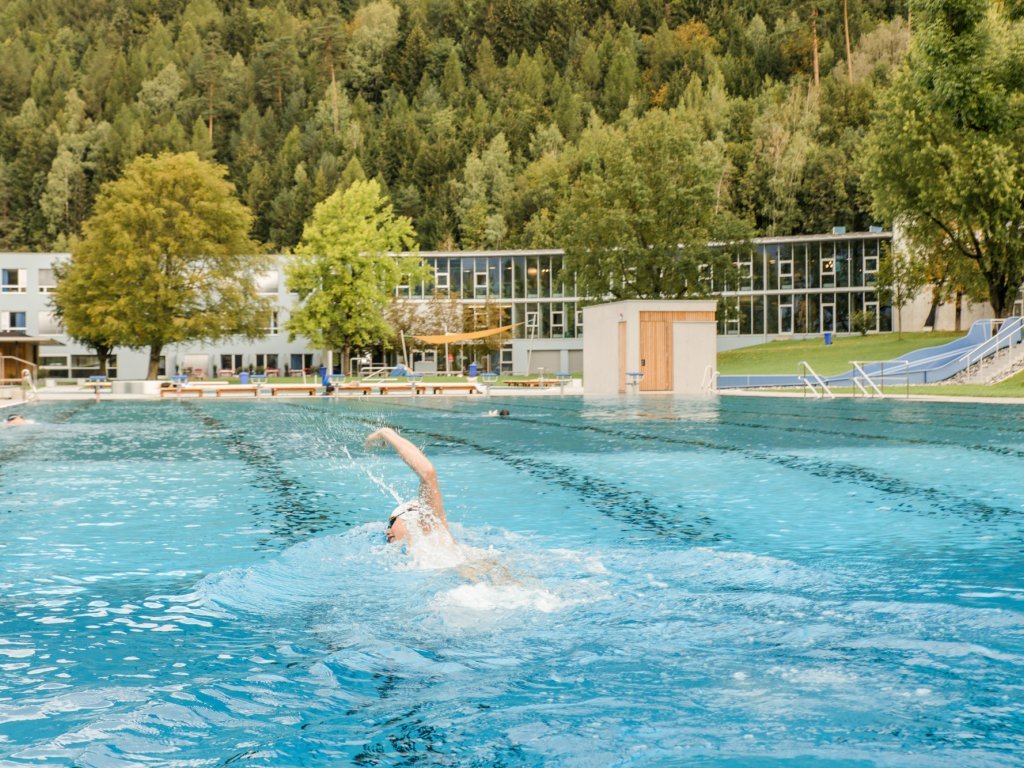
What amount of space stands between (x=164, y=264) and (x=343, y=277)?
897 centimetres

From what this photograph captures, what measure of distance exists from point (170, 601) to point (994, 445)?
40.0 feet

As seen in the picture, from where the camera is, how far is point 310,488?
1136cm

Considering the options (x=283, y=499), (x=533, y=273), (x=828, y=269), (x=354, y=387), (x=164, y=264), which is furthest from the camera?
(x=533, y=273)

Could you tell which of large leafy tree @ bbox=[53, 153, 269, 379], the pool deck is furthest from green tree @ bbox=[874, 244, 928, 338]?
large leafy tree @ bbox=[53, 153, 269, 379]

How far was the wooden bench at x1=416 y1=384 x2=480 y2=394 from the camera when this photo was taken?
116ft

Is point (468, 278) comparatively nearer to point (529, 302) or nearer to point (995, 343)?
point (529, 302)

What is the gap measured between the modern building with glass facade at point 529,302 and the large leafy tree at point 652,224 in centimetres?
536

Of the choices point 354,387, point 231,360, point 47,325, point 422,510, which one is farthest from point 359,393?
point 47,325

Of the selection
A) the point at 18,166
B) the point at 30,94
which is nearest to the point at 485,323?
the point at 18,166

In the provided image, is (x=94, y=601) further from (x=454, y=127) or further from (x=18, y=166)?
(x=18, y=166)

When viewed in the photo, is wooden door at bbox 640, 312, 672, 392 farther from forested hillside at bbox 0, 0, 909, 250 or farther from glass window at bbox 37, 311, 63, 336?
glass window at bbox 37, 311, 63, 336

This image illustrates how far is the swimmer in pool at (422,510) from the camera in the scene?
6.45m

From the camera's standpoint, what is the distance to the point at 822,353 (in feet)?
173

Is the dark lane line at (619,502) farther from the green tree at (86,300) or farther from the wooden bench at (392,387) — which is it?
the green tree at (86,300)
